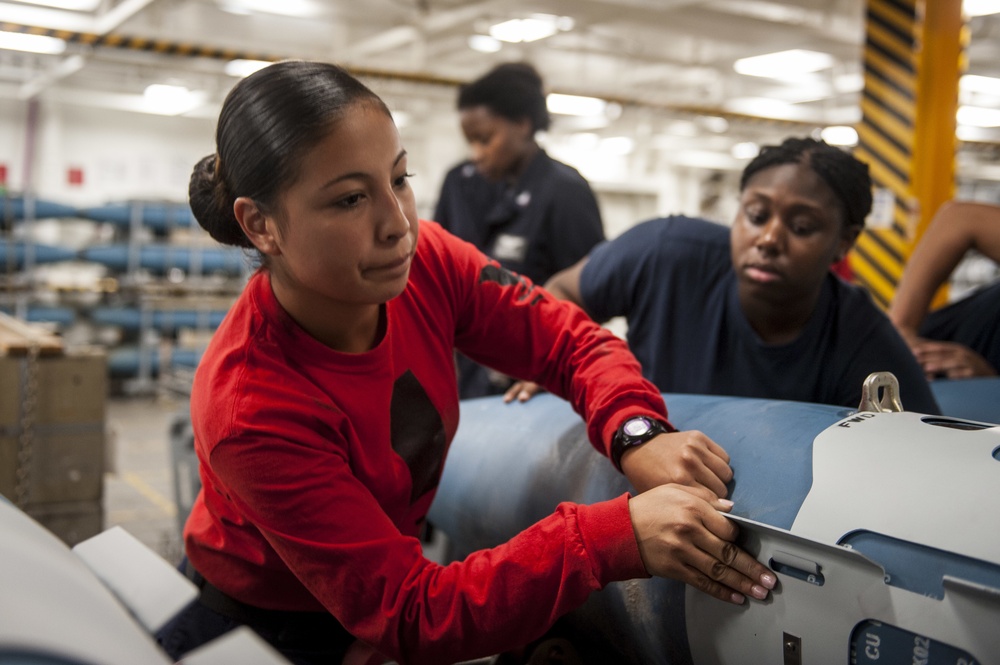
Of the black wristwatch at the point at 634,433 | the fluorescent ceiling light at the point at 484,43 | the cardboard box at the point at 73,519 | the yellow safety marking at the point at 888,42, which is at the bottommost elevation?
the cardboard box at the point at 73,519

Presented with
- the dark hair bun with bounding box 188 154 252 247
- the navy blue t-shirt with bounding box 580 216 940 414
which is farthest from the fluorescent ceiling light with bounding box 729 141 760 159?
Answer: the dark hair bun with bounding box 188 154 252 247

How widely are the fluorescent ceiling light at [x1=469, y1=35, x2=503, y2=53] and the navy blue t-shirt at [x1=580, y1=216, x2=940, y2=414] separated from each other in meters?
8.62

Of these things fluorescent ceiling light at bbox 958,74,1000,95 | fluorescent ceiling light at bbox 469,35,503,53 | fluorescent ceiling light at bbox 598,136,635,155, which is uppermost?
fluorescent ceiling light at bbox 469,35,503,53

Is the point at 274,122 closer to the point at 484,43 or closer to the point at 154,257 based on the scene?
the point at 154,257

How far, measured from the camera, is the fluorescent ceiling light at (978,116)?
1249cm

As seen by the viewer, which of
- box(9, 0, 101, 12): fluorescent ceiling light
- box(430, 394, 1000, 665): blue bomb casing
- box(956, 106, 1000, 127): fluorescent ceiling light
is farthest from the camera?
box(956, 106, 1000, 127): fluorescent ceiling light

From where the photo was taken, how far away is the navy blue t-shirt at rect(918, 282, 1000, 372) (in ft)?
7.82

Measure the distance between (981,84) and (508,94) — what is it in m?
10.2

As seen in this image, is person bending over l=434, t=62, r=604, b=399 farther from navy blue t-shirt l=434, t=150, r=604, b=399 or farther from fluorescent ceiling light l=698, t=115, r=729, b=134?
fluorescent ceiling light l=698, t=115, r=729, b=134

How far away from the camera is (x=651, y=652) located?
1.32m

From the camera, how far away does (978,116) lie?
1286 centimetres

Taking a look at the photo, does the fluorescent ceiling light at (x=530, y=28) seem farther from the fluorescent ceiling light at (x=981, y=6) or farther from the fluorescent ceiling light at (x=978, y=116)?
the fluorescent ceiling light at (x=978, y=116)

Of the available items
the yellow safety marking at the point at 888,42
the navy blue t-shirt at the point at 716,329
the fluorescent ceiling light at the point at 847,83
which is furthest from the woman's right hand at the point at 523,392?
the fluorescent ceiling light at the point at 847,83

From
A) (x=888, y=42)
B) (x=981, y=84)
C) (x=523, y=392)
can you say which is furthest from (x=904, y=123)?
(x=981, y=84)
